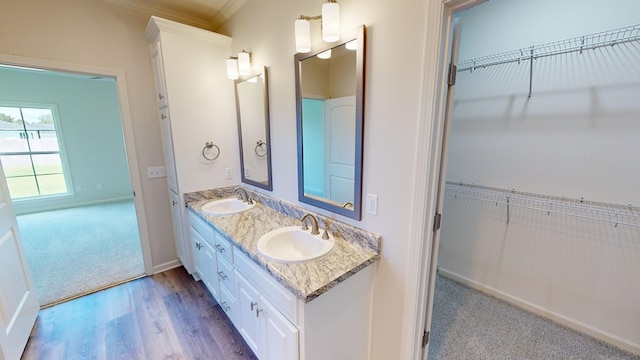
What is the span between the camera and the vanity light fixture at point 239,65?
7.07ft

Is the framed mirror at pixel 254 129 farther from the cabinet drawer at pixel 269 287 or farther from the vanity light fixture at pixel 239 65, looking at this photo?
the cabinet drawer at pixel 269 287

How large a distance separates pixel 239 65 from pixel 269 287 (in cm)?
187

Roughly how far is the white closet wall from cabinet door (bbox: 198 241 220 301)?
7.56 feet

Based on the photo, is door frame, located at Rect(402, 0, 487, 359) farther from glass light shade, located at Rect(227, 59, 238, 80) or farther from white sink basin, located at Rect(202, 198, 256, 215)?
glass light shade, located at Rect(227, 59, 238, 80)

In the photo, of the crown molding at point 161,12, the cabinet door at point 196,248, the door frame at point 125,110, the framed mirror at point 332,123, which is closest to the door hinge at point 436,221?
the framed mirror at point 332,123

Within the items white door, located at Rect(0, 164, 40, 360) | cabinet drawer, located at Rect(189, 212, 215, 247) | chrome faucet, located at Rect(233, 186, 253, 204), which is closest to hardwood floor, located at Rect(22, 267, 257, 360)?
white door, located at Rect(0, 164, 40, 360)

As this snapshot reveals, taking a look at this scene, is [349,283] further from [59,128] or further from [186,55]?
[59,128]

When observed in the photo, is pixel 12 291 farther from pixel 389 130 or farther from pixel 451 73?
pixel 451 73

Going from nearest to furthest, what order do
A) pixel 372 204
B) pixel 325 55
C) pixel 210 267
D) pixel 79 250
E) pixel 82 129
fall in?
pixel 372 204 < pixel 325 55 < pixel 210 267 < pixel 79 250 < pixel 82 129

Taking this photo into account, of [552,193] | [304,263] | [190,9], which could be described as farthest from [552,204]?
[190,9]

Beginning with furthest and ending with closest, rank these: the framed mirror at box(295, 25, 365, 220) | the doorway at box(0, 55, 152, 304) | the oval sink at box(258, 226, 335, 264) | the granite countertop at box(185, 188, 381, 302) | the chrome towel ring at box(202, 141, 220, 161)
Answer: the doorway at box(0, 55, 152, 304) < the chrome towel ring at box(202, 141, 220, 161) < the oval sink at box(258, 226, 335, 264) < the framed mirror at box(295, 25, 365, 220) < the granite countertop at box(185, 188, 381, 302)

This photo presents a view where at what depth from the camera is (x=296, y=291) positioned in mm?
1104

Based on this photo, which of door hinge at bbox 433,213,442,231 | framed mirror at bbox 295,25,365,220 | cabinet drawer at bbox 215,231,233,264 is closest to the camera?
door hinge at bbox 433,213,442,231

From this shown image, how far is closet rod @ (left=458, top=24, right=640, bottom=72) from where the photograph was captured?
5.06ft
